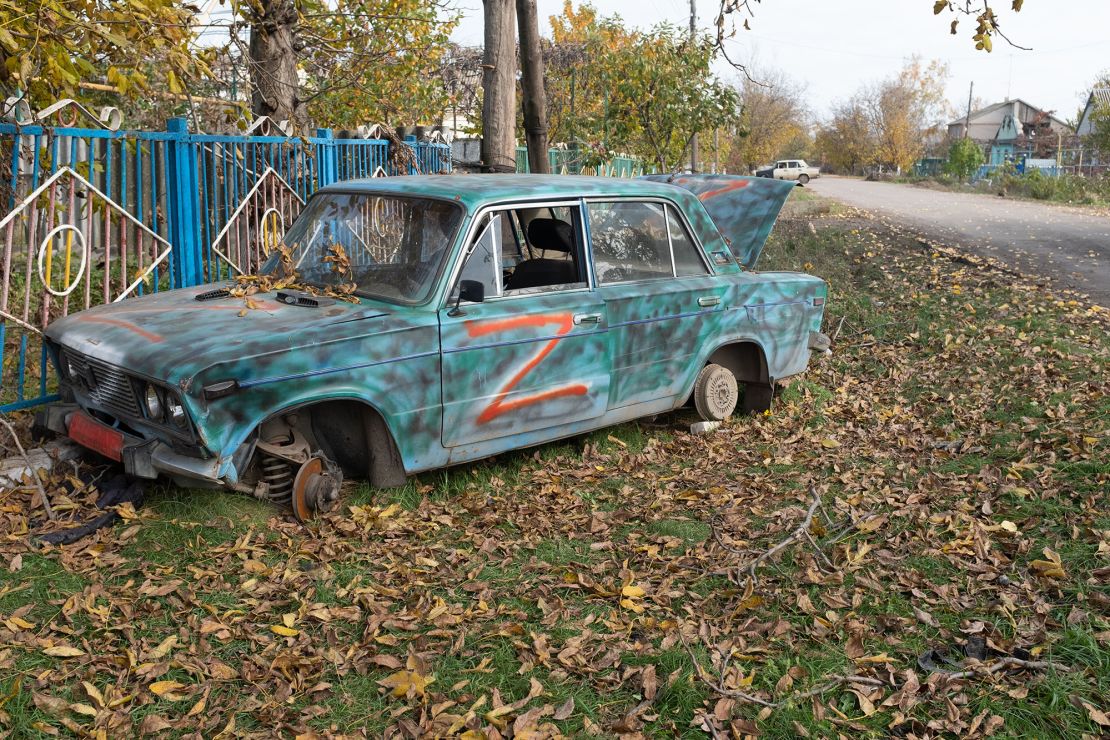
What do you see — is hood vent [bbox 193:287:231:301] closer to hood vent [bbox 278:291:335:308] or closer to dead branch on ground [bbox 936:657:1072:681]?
hood vent [bbox 278:291:335:308]

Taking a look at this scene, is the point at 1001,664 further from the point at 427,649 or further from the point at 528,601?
the point at 427,649

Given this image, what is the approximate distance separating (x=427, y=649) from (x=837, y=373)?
5859mm

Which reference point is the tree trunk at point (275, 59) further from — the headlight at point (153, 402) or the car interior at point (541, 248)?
the headlight at point (153, 402)

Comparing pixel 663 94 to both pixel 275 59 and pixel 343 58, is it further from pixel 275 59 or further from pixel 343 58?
pixel 275 59

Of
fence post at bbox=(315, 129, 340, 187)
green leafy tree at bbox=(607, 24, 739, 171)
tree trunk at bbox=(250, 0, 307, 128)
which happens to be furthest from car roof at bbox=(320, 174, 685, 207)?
green leafy tree at bbox=(607, 24, 739, 171)

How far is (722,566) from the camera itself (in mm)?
4621

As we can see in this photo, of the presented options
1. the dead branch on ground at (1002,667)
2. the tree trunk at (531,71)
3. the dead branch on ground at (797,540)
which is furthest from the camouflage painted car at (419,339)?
the tree trunk at (531,71)

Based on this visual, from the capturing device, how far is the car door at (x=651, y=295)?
592cm

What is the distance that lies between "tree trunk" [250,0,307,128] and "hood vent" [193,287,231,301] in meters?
4.16

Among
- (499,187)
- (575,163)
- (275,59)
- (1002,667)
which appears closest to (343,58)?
(275,59)

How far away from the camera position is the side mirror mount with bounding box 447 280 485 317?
511cm

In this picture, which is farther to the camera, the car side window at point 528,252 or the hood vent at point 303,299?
the car side window at point 528,252

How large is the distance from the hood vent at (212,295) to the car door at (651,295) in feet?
6.91

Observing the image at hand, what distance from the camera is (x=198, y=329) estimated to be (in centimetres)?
470
